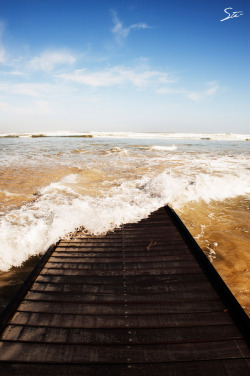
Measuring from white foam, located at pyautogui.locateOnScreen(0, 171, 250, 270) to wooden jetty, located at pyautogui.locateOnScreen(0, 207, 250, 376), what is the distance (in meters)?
1.38

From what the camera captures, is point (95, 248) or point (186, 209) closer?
point (95, 248)

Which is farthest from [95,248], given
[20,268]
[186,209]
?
[186,209]

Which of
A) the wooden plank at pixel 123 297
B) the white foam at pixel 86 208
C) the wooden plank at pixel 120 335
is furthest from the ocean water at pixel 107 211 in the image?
the wooden plank at pixel 120 335

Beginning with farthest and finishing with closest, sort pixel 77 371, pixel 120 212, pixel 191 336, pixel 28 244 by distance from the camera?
1. pixel 120 212
2. pixel 28 244
3. pixel 191 336
4. pixel 77 371

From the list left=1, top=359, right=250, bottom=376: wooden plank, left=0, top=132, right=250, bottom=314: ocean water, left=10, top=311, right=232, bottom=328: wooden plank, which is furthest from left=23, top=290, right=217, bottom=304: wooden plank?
left=0, top=132, right=250, bottom=314: ocean water

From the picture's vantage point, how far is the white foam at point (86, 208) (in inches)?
207

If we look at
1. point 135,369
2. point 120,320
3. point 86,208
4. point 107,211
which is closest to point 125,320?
point 120,320

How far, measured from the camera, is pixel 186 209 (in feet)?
26.8

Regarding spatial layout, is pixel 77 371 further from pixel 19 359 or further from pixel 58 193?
pixel 58 193

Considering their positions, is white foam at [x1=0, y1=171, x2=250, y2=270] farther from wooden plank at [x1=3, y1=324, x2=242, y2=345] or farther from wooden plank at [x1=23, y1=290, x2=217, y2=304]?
wooden plank at [x1=3, y1=324, x2=242, y2=345]

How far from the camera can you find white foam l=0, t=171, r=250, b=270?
527 centimetres

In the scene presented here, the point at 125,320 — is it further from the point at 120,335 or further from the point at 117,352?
the point at 117,352

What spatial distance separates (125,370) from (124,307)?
2.73 feet

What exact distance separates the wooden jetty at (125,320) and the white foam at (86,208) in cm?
138
